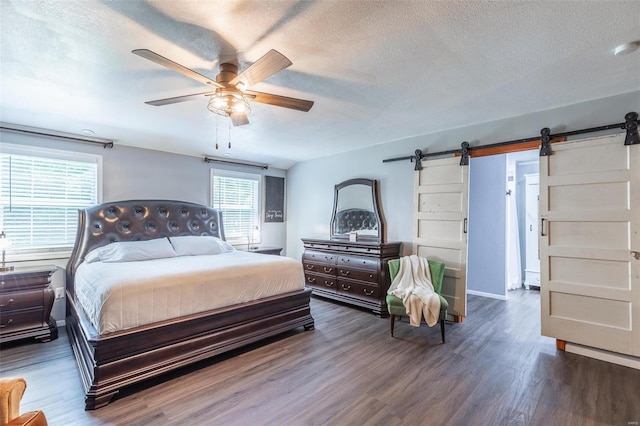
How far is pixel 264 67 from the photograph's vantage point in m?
1.87

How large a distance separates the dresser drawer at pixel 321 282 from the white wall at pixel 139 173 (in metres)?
2.24

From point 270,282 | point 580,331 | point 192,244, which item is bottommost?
point 580,331

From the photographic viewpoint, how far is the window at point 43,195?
11.4ft

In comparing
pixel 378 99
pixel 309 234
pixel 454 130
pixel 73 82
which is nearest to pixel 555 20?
pixel 378 99

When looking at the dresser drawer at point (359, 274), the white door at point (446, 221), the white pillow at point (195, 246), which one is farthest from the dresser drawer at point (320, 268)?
the white pillow at point (195, 246)

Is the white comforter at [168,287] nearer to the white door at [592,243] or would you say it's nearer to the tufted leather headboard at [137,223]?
the tufted leather headboard at [137,223]

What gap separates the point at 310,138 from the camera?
14.4ft

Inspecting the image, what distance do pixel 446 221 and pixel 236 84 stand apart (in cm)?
303

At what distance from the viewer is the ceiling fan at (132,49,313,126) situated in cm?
181

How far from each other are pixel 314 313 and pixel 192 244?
195cm

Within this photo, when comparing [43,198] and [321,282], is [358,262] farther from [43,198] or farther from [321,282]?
[43,198]

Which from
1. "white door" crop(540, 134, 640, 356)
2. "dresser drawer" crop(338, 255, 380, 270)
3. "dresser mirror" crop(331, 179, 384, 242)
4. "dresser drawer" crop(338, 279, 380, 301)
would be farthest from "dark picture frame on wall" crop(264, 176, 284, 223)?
"white door" crop(540, 134, 640, 356)

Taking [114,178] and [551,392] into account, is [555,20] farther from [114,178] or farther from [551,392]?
[114,178]

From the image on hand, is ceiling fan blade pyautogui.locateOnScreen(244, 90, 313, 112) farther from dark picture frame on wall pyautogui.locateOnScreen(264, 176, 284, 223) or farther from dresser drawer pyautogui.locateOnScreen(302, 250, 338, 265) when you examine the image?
dark picture frame on wall pyautogui.locateOnScreen(264, 176, 284, 223)
